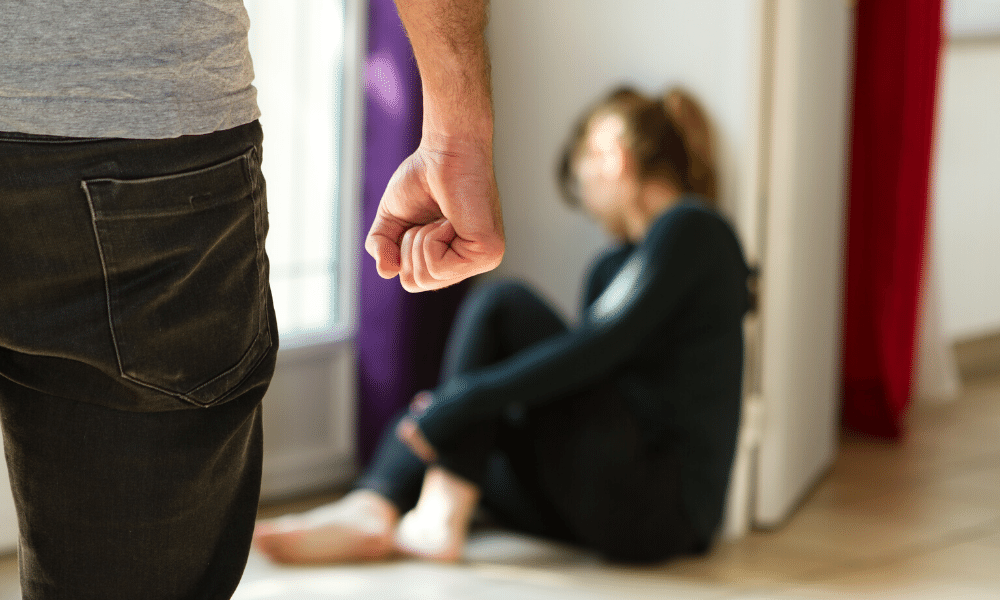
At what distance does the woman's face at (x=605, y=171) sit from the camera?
1966 millimetres

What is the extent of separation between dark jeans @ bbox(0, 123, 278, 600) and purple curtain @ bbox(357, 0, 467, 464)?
1573mm

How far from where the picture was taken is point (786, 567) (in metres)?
1.82

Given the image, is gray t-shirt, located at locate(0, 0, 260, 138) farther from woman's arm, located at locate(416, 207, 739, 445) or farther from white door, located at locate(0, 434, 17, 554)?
white door, located at locate(0, 434, 17, 554)

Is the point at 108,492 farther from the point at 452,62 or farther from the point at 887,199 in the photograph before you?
the point at 887,199

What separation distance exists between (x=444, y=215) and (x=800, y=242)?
1565 mm

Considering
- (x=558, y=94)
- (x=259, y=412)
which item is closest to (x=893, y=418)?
(x=558, y=94)

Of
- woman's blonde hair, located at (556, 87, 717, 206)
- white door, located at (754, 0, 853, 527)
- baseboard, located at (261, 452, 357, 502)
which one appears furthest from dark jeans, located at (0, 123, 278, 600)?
baseboard, located at (261, 452, 357, 502)

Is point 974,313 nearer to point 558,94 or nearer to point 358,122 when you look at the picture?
point 558,94

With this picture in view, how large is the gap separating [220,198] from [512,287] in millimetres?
1457

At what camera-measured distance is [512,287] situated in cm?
200

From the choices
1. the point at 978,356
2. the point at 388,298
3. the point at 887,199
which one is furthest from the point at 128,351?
the point at 978,356

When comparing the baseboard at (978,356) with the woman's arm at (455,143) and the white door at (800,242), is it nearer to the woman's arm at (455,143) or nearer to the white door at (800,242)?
the white door at (800,242)

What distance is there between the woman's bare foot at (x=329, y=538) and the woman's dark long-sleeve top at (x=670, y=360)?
191 mm

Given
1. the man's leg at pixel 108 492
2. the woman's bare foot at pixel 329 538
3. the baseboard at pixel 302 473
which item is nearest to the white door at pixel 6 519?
the woman's bare foot at pixel 329 538
